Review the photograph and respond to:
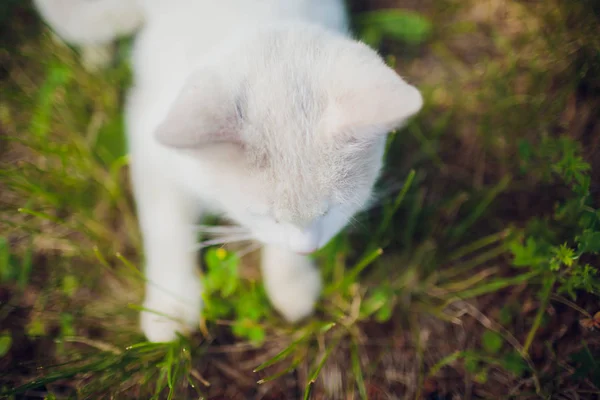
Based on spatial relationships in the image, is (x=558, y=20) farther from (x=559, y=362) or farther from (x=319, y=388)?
(x=319, y=388)

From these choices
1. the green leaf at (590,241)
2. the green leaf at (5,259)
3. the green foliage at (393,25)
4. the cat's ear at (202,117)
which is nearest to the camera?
the cat's ear at (202,117)

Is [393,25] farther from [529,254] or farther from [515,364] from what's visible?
[515,364]

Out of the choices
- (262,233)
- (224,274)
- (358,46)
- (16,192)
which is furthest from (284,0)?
(16,192)

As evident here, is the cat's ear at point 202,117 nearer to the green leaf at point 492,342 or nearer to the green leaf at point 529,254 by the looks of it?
the green leaf at point 529,254

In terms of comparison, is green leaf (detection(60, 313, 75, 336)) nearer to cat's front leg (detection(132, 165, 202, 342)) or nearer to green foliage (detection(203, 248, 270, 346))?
cat's front leg (detection(132, 165, 202, 342))

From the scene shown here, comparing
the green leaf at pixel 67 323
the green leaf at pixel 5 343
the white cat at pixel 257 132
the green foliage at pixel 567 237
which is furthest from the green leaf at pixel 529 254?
the green leaf at pixel 5 343

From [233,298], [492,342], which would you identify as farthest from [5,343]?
[492,342]
